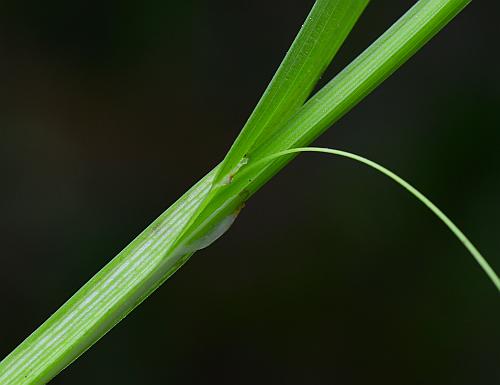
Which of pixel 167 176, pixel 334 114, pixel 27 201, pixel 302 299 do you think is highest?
pixel 27 201

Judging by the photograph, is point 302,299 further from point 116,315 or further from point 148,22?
point 116,315

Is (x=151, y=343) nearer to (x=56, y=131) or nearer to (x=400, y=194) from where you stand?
(x=56, y=131)

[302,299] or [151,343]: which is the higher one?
[151,343]

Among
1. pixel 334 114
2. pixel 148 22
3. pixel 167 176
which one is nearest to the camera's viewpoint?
pixel 334 114

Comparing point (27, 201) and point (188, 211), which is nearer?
point (188, 211)

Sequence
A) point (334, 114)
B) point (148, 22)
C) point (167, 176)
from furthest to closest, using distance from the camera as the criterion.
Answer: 1. point (167, 176)
2. point (148, 22)
3. point (334, 114)

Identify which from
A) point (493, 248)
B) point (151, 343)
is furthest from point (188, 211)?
point (493, 248)
